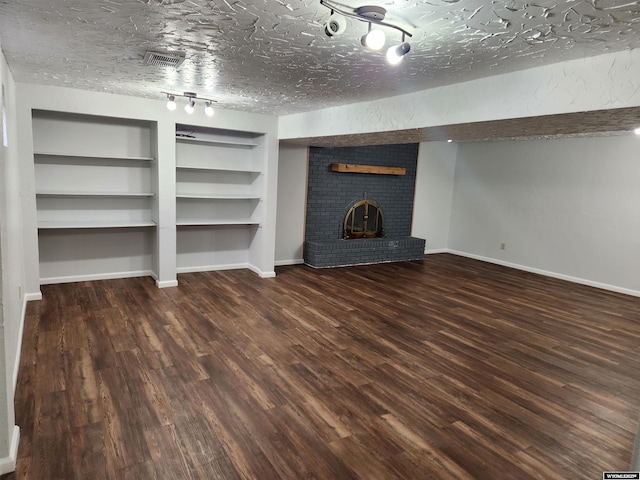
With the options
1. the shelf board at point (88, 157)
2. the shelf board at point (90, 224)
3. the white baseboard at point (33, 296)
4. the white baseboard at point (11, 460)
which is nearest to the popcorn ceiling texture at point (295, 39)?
the shelf board at point (88, 157)

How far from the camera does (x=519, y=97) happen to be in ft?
8.85

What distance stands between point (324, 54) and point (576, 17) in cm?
130

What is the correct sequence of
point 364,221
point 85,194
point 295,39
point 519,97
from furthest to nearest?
1. point 364,221
2. point 85,194
3. point 519,97
4. point 295,39

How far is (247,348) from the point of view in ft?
11.2

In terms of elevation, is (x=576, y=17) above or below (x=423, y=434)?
above

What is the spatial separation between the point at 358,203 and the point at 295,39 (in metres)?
4.97

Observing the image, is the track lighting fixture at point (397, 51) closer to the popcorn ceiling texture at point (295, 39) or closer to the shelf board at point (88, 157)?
the popcorn ceiling texture at point (295, 39)

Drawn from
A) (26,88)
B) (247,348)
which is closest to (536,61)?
(247,348)

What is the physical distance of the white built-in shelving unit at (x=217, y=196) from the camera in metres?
5.50

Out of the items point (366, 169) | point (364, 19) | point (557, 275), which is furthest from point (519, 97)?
point (557, 275)

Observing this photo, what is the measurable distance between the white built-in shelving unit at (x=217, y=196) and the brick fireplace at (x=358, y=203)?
3.34 ft

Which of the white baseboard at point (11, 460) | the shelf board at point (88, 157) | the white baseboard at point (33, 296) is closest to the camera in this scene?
the white baseboard at point (11, 460)

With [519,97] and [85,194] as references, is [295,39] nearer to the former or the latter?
[519,97]

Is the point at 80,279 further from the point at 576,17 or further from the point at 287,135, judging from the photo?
the point at 576,17
